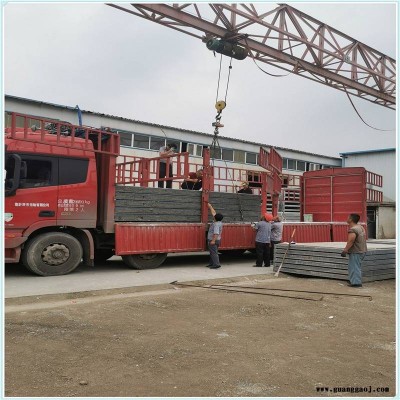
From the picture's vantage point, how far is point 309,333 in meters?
4.36

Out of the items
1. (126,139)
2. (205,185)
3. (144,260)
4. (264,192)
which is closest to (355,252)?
(264,192)

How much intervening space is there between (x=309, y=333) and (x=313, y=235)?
7.52 m

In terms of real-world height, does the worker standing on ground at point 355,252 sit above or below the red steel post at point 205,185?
below

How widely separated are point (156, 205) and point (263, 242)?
9.04ft

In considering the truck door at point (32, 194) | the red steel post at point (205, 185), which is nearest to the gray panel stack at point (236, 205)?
the red steel post at point (205, 185)

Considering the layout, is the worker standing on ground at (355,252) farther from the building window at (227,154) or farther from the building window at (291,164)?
the building window at (291,164)

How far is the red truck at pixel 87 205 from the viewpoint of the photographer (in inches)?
287

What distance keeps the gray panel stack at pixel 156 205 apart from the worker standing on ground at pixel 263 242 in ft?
4.99

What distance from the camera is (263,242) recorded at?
9.59 m

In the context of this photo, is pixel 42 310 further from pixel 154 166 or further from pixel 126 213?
pixel 154 166

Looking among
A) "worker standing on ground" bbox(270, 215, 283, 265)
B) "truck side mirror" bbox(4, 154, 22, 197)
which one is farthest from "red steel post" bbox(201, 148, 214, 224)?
"truck side mirror" bbox(4, 154, 22, 197)

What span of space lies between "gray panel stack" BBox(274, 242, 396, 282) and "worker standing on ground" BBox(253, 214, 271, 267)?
3.74 ft

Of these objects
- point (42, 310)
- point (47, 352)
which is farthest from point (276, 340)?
point (42, 310)

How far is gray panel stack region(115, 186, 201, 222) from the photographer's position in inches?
335
